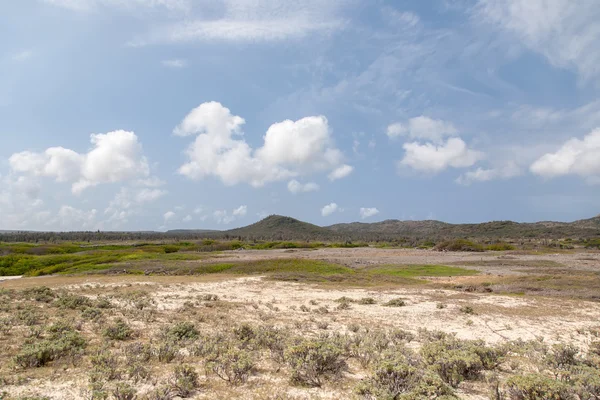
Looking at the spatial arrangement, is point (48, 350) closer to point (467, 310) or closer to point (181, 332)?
point (181, 332)

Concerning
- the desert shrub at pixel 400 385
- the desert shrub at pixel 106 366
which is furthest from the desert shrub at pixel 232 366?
the desert shrub at pixel 400 385

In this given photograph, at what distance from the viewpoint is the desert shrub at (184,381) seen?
666 centimetres

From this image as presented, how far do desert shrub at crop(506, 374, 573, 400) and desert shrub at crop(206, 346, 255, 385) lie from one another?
5.26m

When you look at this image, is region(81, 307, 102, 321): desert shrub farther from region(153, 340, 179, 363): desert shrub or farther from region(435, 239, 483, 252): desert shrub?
region(435, 239, 483, 252): desert shrub

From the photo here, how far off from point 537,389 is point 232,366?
596cm

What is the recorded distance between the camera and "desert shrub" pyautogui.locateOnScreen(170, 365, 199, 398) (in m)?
6.66

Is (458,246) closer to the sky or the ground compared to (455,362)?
closer to the ground

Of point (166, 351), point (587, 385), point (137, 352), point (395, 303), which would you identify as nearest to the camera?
point (587, 385)

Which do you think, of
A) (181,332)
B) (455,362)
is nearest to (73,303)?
(181,332)

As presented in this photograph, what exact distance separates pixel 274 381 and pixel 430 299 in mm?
14157

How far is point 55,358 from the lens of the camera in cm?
826

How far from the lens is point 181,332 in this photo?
10.6 metres

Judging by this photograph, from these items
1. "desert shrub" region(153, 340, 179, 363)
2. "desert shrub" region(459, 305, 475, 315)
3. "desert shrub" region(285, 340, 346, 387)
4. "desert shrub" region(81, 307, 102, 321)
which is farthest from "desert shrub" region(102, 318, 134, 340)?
"desert shrub" region(459, 305, 475, 315)

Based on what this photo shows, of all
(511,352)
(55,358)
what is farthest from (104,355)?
(511,352)
